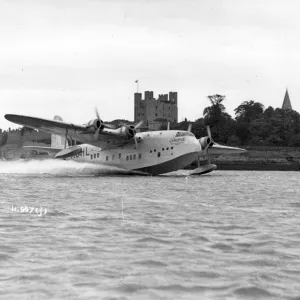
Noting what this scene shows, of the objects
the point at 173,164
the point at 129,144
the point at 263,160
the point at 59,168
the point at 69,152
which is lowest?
the point at 263,160

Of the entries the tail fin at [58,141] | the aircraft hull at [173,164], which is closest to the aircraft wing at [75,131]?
the aircraft hull at [173,164]

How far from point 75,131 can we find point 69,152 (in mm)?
6581

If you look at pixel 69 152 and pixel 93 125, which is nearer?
pixel 93 125

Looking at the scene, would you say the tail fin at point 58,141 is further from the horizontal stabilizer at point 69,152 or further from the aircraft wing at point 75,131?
the aircraft wing at point 75,131

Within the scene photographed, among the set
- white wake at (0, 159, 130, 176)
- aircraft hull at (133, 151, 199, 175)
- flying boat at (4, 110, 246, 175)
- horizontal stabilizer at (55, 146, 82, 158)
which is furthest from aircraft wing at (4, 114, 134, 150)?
aircraft hull at (133, 151, 199, 175)

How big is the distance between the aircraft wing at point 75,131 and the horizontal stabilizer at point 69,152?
238cm

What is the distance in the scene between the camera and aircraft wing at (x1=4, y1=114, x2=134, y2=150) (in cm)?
4700

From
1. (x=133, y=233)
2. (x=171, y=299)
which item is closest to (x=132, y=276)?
(x=171, y=299)

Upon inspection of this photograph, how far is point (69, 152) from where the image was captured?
184ft

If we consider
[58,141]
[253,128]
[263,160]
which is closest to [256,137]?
[253,128]

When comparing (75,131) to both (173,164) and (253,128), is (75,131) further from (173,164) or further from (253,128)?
(253,128)

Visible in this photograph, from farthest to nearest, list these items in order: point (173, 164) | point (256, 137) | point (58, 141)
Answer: point (256, 137) < point (58, 141) < point (173, 164)

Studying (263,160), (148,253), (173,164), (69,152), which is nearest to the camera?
(148,253)

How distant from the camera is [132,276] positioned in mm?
9273
